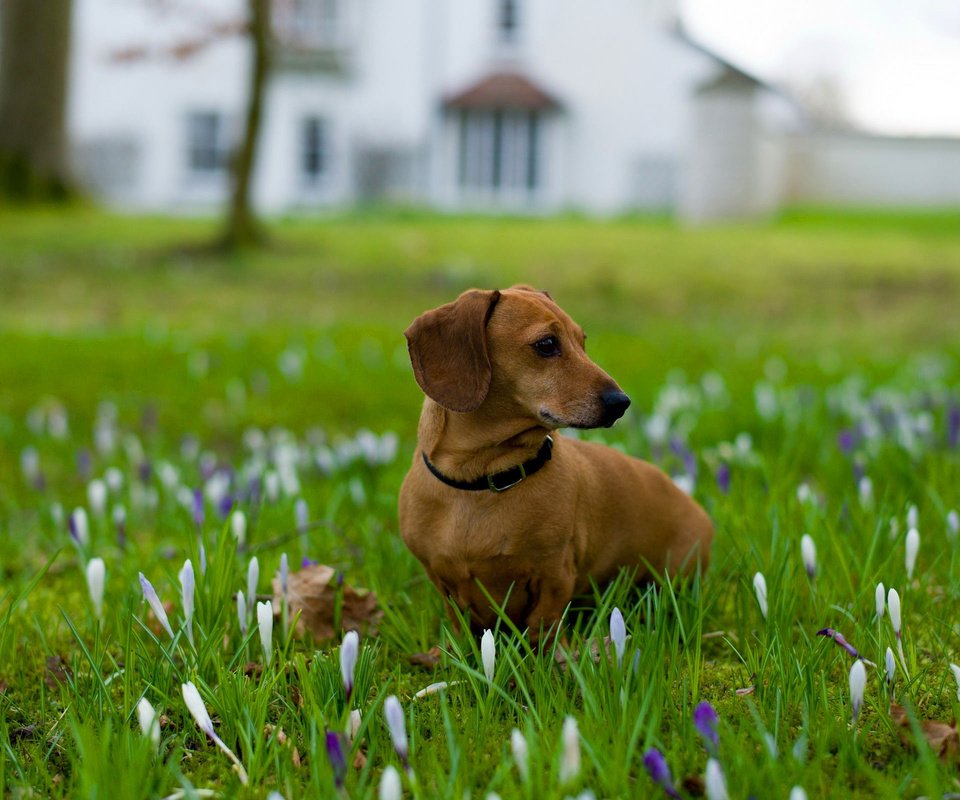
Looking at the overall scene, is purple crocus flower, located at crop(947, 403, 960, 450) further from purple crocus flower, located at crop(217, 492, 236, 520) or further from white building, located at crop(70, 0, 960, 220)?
white building, located at crop(70, 0, 960, 220)

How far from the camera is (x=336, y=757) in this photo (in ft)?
7.19

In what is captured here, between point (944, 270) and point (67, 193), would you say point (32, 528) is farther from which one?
point (67, 193)

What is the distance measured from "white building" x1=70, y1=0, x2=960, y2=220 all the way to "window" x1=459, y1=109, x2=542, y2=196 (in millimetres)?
45

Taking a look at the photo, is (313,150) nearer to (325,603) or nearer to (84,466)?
(84,466)

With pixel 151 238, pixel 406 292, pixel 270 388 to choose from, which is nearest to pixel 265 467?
pixel 270 388

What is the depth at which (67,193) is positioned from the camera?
20.7m

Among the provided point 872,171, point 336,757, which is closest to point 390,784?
point 336,757

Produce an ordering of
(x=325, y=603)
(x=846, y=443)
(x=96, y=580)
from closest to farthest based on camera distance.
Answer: (x=96, y=580) → (x=325, y=603) → (x=846, y=443)

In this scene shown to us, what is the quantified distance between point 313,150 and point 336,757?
116 ft

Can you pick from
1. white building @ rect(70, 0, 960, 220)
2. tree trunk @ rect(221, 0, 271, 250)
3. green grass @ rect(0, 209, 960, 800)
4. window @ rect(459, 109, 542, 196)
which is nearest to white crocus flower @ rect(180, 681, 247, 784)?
green grass @ rect(0, 209, 960, 800)

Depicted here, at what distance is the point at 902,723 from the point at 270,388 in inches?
234

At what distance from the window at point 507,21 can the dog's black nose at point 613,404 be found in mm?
33829

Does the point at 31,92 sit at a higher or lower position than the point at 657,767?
higher

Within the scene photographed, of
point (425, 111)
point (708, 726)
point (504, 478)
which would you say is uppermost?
point (425, 111)
